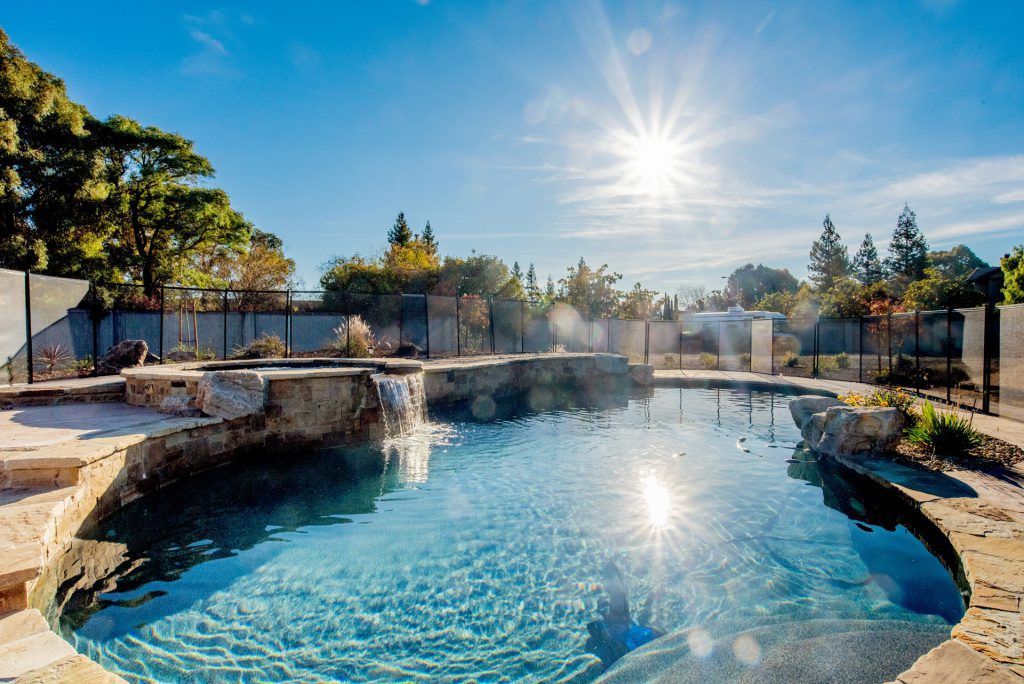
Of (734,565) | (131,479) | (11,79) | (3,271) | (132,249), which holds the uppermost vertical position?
(11,79)

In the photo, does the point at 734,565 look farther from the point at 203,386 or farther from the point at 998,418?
the point at 998,418

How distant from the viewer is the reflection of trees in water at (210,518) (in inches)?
116

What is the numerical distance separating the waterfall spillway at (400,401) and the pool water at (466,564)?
0.84m

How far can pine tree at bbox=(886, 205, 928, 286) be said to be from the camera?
39531 mm

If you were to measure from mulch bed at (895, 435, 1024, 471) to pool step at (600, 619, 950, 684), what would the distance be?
264 centimetres

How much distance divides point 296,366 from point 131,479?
4071 millimetres

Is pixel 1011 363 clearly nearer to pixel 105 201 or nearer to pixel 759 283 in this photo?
pixel 105 201

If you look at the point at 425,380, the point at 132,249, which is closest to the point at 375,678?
the point at 425,380

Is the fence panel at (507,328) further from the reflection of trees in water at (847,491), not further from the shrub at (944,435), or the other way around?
the shrub at (944,435)

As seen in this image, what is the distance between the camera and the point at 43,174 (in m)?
12.6

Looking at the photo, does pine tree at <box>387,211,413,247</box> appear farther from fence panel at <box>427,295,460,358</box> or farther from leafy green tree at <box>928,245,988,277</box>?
leafy green tree at <box>928,245,988,277</box>

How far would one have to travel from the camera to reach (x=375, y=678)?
7.48ft

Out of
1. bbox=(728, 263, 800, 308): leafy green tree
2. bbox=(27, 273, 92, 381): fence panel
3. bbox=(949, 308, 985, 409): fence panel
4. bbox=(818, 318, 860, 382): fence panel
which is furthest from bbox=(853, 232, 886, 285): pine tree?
bbox=(27, 273, 92, 381): fence panel

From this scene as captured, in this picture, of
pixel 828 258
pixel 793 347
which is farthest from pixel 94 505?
pixel 828 258
